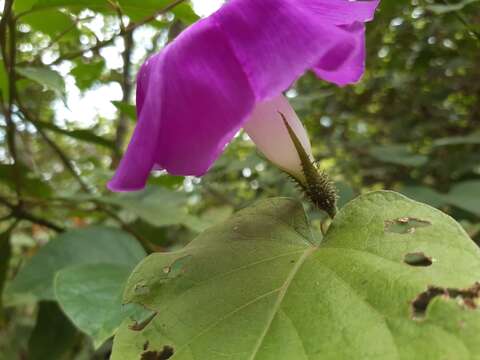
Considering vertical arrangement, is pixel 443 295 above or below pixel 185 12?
below

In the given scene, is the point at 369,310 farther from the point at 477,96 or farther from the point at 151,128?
the point at 477,96

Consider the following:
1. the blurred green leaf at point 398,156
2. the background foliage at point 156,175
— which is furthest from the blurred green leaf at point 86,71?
the blurred green leaf at point 398,156

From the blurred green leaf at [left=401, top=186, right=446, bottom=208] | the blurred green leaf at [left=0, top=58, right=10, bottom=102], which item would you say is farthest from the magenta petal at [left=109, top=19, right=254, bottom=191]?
the blurred green leaf at [left=401, top=186, right=446, bottom=208]

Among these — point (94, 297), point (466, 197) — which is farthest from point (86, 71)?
point (466, 197)

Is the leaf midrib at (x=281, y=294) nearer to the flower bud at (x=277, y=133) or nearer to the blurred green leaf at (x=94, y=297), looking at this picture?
the flower bud at (x=277, y=133)

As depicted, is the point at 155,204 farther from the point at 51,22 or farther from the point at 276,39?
the point at 276,39
